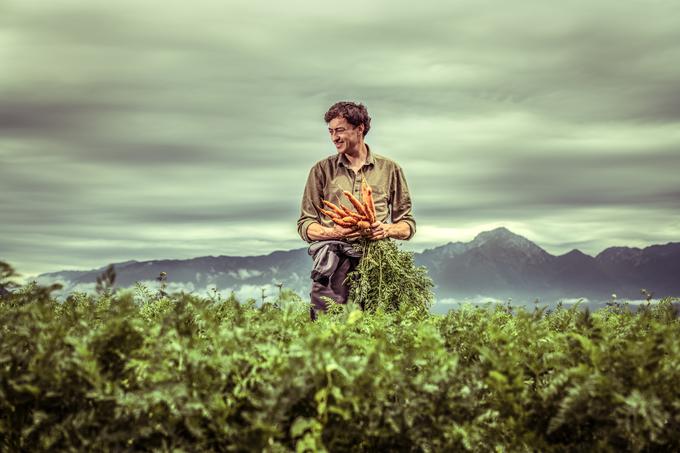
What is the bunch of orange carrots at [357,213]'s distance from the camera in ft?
29.4

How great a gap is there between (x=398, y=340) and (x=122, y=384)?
193 centimetres

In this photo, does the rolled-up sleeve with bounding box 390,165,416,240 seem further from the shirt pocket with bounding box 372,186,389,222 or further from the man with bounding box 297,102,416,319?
the shirt pocket with bounding box 372,186,389,222

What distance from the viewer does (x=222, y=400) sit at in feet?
13.3

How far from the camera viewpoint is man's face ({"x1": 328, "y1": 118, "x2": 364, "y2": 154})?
31.9ft

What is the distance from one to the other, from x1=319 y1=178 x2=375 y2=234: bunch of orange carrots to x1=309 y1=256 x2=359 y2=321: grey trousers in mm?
520

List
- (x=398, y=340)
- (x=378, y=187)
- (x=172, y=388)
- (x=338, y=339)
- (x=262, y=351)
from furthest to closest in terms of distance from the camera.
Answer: (x=378, y=187) → (x=398, y=340) → (x=338, y=339) → (x=262, y=351) → (x=172, y=388)

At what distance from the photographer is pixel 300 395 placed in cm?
390

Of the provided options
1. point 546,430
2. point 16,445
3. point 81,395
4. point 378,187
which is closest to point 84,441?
point 81,395

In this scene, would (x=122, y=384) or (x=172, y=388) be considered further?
(x=122, y=384)

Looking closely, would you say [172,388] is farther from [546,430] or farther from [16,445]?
[546,430]

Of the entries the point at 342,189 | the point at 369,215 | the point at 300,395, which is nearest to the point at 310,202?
the point at 342,189

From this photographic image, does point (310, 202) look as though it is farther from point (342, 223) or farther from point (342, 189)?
point (342, 223)

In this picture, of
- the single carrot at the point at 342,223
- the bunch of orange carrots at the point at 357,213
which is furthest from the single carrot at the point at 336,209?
the single carrot at the point at 342,223

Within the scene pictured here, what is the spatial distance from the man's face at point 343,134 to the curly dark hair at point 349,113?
5 centimetres
